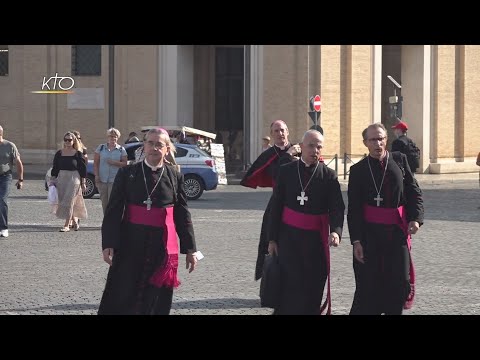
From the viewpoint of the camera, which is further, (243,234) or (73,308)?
(243,234)

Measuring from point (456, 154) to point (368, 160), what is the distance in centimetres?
3368

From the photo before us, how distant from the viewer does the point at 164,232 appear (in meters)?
9.77

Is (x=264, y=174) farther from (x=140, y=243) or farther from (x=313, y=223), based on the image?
(x=140, y=243)

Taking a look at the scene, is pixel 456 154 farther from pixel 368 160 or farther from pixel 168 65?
pixel 368 160

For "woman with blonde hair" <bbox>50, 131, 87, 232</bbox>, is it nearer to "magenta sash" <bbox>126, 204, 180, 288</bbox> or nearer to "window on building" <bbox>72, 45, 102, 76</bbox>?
"magenta sash" <bbox>126, 204, 180, 288</bbox>

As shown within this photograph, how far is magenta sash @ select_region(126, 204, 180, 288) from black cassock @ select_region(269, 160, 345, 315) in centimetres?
109

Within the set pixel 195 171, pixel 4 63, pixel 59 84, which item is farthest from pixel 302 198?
pixel 4 63

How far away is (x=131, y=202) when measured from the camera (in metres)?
9.80

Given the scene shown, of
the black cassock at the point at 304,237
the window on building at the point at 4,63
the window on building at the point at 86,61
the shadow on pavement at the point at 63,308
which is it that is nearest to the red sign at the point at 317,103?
the window on building at the point at 86,61

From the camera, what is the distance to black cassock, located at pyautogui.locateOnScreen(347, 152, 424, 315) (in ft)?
34.4

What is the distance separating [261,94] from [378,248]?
31.2 meters
